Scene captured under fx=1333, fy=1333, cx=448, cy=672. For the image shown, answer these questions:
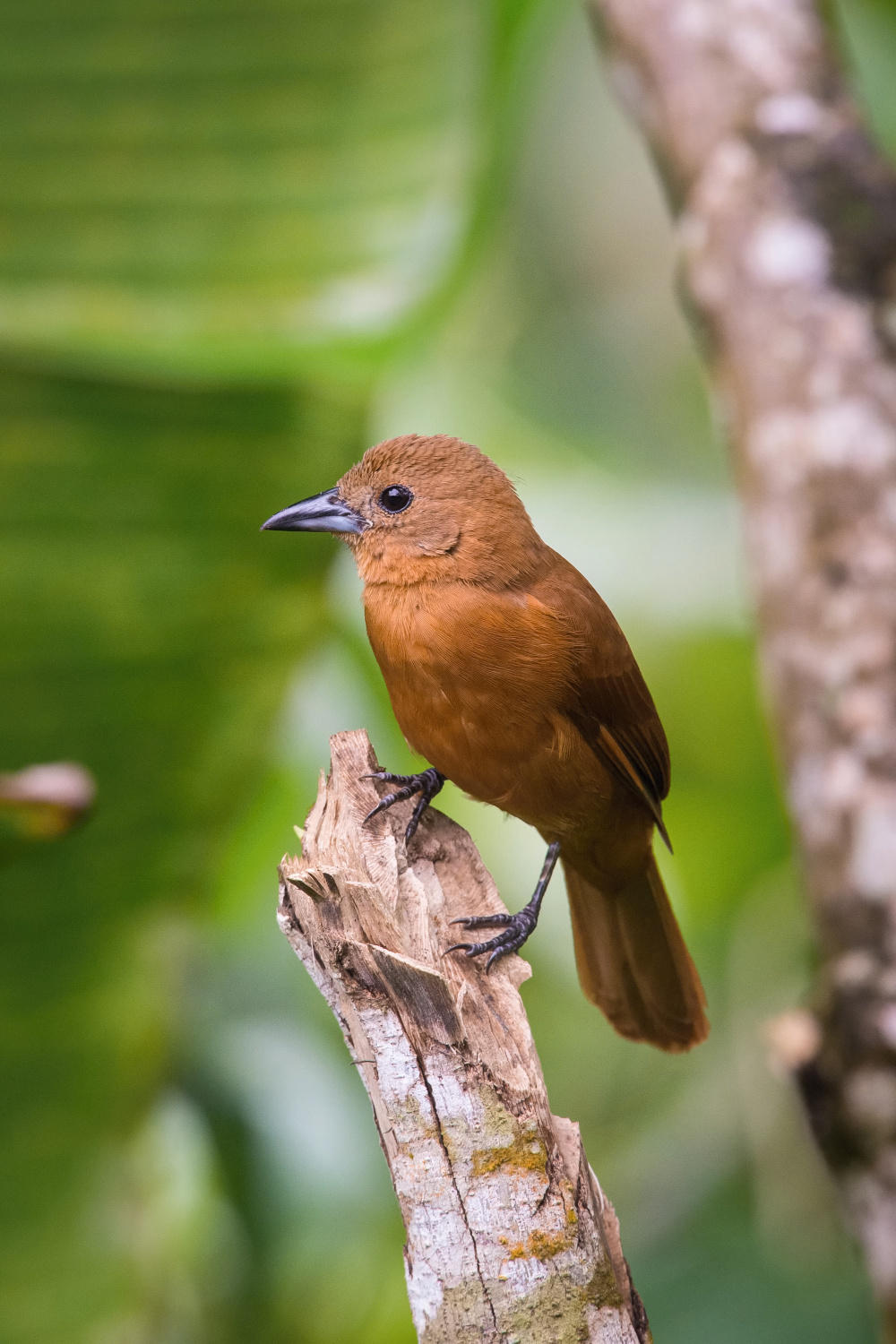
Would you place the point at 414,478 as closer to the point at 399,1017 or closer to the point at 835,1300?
the point at 399,1017

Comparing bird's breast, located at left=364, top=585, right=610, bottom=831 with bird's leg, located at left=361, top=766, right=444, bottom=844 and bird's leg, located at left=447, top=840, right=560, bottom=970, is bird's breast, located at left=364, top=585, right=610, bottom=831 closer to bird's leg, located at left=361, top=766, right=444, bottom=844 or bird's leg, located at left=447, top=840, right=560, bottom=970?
bird's leg, located at left=361, top=766, right=444, bottom=844

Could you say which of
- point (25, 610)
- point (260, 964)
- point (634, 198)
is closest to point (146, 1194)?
point (260, 964)

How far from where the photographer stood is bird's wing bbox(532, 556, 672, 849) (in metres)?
2.20

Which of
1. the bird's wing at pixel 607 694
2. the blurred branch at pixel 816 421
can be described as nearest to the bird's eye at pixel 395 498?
the bird's wing at pixel 607 694

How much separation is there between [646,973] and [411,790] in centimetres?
76

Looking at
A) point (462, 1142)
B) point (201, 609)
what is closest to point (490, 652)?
point (201, 609)

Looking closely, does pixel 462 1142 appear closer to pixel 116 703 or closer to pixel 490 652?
pixel 490 652

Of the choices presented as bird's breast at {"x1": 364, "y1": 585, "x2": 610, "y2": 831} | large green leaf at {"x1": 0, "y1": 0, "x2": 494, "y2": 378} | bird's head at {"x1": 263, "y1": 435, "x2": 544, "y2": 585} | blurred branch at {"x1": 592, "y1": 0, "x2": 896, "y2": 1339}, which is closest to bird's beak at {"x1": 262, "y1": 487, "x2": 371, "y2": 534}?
bird's head at {"x1": 263, "y1": 435, "x2": 544, "y2": 585}

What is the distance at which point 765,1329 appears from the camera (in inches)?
140

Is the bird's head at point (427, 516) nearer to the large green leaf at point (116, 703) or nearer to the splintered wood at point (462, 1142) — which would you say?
the large green leaf at point (116, 703)

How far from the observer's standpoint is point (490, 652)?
2.15 m

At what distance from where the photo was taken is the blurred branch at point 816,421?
8.39 ft

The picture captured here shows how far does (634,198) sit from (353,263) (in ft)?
10.2

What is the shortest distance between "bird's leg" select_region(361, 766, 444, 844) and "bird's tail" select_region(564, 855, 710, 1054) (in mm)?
521
